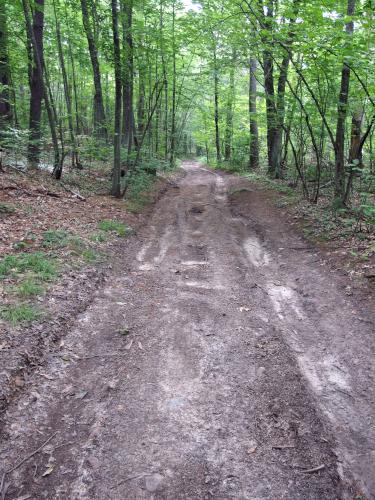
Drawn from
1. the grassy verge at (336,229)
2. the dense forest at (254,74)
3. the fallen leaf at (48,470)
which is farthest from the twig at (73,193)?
the fallen leaf at (48,470)

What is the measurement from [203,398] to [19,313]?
2769 millimetres

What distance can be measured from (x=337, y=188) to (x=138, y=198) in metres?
6.87

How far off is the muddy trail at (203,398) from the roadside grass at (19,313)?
57cm

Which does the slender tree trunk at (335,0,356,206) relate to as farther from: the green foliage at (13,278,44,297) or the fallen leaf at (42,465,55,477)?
the fallen leaf at (42,465,55,477)

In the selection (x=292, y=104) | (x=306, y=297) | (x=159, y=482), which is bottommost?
(x=159, y=482)

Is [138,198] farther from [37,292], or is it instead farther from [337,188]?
[37,292]

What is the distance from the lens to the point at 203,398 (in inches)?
144

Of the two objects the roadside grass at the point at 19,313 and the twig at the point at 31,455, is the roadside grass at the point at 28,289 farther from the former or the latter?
the twig at the point at 31,455

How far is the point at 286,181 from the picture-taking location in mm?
15953

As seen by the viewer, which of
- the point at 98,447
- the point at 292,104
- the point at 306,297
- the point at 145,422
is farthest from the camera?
the point at 292,104

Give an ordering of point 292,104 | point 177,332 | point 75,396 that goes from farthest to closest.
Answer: point 292,104
point 177,332
point 75,396

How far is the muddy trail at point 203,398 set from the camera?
2.79 m

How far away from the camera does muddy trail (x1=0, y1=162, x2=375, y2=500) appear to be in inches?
110

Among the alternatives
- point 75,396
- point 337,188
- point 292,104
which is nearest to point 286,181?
point 292,104
